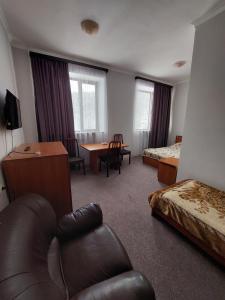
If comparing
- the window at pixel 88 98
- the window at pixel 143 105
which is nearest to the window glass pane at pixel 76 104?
the window at pixel 88 98

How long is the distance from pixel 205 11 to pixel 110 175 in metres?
3.19

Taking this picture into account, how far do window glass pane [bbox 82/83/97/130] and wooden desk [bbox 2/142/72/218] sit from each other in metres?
2.32

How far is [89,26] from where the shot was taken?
1.97 m

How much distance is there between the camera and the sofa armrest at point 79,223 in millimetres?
1105

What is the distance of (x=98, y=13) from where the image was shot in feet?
5.88

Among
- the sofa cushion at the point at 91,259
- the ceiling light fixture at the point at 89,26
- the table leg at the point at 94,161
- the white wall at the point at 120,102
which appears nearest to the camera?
the sofa cushion at the point at 91,259

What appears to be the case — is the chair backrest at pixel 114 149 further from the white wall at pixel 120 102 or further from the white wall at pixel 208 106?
the white wall at pixel 208 106

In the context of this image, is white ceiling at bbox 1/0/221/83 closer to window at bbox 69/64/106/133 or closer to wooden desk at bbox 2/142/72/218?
window at bbox 69/64/106/133

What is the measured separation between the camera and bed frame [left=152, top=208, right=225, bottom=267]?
4.20 feet

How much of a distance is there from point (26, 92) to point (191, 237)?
374 cm

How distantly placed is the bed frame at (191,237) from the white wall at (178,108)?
402 centimetres

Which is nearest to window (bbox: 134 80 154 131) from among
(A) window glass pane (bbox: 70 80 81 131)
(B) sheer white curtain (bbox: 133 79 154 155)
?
(B) sheer white curtain (bbox: 133 79 154 155)

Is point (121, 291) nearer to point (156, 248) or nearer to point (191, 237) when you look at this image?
point (156, 248)

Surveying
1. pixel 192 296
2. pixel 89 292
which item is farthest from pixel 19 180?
pixel 192 296
